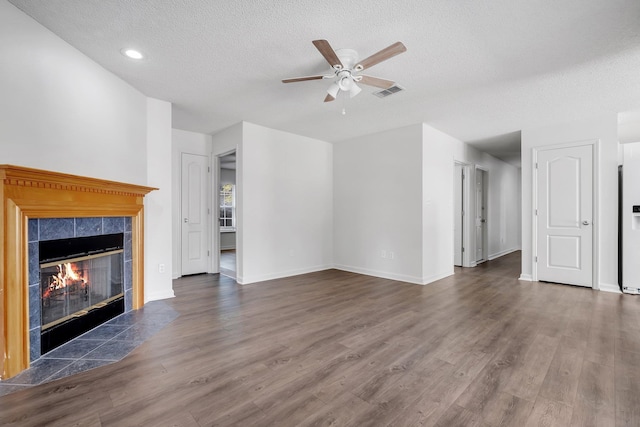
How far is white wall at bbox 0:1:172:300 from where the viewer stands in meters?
2.14

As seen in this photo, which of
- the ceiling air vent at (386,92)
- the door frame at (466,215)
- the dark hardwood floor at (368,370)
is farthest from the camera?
the door frame at (466,215)

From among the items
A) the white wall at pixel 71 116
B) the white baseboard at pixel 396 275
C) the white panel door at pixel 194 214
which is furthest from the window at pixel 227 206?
the white wall at pixel 71 116

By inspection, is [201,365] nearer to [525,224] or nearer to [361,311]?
[361,311]

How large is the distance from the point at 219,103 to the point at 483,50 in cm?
308

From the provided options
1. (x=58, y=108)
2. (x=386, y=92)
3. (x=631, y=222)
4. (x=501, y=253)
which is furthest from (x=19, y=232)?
(x=501, y=253)

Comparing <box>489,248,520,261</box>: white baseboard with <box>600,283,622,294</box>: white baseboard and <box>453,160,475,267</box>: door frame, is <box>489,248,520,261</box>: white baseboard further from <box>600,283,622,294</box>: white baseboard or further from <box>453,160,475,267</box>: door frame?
<box>600,283,622,294</box>: white baseboard

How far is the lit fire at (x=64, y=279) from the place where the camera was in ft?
8.15

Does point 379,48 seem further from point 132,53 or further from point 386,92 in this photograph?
point 132,53

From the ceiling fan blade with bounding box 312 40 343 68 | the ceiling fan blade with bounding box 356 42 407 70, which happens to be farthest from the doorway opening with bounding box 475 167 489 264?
the ceiling fan blade with bounding box 312 40 343 68

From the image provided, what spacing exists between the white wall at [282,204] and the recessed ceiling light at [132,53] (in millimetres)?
2024

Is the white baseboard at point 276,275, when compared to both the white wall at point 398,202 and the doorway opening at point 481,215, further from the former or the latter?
the doorway opening at point 481,215

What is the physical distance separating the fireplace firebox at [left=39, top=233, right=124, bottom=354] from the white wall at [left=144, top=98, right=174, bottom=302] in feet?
1.62

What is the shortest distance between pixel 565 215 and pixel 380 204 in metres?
2.87

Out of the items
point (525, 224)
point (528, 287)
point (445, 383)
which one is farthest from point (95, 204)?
point (525, 224)
